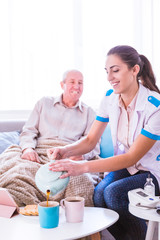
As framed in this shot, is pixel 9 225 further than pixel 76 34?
No

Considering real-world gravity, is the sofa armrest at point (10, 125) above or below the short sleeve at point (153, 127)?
below

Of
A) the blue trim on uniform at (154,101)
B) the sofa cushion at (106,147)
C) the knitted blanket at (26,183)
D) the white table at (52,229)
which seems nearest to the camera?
the white table at (52,229)

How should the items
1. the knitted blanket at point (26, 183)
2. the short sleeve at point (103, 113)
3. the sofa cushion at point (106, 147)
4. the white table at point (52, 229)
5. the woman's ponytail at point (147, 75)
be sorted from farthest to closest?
the sofa cushion at point (106, 147) → the short sleeve at point (103, 113) → the woman's ponytail at point (147, 75) → the knitted blanket at point (26, 183) → the white table at point (52, 229)

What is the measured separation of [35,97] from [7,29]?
0.67 metres

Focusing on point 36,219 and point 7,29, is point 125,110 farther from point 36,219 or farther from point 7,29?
point 7,29

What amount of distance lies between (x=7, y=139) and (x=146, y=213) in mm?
1320

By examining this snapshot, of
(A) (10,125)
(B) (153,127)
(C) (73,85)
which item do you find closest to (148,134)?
(B) (153,127)

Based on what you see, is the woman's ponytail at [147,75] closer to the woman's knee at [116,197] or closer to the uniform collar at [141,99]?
the uniform collar at [141,99]

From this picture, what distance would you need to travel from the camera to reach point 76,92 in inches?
85.0

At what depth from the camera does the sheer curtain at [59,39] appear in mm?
2816

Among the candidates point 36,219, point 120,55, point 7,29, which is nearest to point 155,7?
point 7,29

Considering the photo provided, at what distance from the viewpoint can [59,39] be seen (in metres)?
2.90

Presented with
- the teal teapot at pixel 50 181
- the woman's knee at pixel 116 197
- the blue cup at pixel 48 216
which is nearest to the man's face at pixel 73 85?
the woman's knee at pixel 116 197

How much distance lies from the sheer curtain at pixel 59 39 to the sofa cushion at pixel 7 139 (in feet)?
1.96
